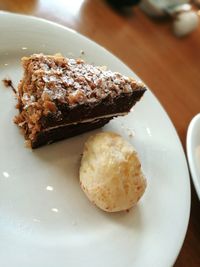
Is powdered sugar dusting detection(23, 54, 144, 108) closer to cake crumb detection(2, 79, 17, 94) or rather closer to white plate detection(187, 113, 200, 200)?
cake crumb detection(2, 79, 17, 94)

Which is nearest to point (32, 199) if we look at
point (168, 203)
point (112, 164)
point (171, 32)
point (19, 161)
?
point (19, 161)

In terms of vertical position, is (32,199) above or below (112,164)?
below

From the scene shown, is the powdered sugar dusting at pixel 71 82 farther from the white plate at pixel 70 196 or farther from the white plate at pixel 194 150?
the white plate at pixel 194 150

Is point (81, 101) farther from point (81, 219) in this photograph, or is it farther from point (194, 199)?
point (194, 199)

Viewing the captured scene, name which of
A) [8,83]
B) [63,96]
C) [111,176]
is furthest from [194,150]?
[8,83]

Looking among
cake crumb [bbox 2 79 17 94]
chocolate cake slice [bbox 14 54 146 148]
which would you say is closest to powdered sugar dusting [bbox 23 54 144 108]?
chocolate cake slice [bbox 14 54 146 148]

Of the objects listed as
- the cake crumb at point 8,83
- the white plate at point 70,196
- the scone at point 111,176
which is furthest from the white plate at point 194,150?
the cake crumb at point 8,83
